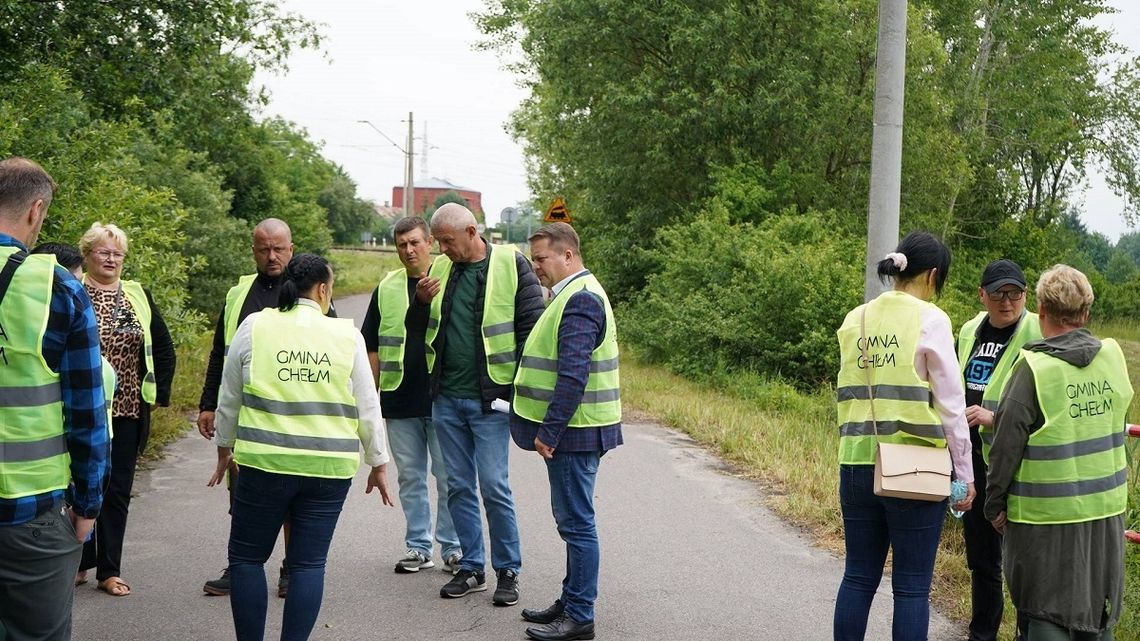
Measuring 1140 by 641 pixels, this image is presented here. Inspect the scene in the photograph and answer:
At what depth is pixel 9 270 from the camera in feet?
12.3

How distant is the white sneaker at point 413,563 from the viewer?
695 cm

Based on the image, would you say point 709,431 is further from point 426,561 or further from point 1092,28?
point 1092,28

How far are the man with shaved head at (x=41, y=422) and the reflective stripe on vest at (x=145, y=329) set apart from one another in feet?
8.74

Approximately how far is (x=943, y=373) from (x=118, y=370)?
172 inches

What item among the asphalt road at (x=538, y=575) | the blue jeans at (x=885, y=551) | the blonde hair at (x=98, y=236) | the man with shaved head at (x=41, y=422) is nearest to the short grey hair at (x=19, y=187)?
the man with shaved head at (x=41, y=422)

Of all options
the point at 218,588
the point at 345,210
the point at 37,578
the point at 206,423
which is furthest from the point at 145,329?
the point at 345,210

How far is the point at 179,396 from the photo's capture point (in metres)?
13.9

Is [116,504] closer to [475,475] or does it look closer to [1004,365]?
[475,475]

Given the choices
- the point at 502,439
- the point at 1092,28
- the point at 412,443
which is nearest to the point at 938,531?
the point at 502,439

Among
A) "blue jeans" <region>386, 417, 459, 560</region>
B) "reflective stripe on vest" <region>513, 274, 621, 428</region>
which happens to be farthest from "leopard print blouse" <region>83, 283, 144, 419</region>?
"reflective stripe on vest" <region>513, 274, 621, 428</region>

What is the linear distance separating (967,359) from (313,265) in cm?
333

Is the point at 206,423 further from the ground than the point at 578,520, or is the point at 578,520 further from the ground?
the point at 206,423

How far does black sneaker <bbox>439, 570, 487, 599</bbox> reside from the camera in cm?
646

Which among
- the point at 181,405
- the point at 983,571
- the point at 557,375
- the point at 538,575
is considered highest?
the point at 557,375
